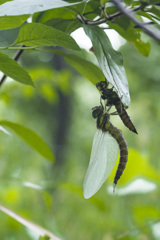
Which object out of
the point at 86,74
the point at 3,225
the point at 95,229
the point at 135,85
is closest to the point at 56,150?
the point at 135,85

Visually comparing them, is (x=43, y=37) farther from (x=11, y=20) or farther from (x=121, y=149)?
(x=121, y=149)

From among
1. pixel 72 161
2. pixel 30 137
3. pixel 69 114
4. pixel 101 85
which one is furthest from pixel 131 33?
pixel 69 114

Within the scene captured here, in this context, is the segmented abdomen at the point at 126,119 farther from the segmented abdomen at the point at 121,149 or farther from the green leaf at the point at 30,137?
the green leaf at the point at 30,137

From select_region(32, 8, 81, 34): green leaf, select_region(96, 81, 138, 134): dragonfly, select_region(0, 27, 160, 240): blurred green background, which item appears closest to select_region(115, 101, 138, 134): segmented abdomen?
select_region(96, 81, 138, 134): dragonfly

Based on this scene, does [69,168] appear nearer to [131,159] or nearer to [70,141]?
[70,141]

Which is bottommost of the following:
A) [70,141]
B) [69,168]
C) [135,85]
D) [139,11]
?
[70,141]

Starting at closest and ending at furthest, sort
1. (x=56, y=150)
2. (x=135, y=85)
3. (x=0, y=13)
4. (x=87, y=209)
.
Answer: (x=0, y=13) < (x=87, y=209) < (x=56, y=150) < (x=135, y=85)
